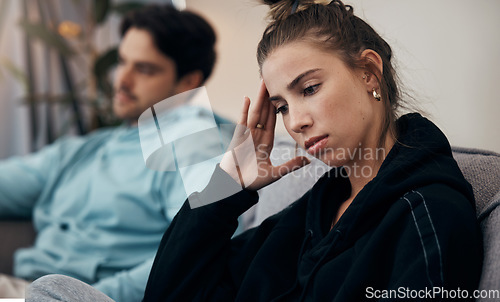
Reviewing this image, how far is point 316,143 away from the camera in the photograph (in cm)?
72

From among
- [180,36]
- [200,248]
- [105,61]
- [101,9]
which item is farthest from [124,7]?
[200,248]

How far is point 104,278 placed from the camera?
128 cm

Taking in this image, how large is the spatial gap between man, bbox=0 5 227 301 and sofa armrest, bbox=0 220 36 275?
0.13 ft

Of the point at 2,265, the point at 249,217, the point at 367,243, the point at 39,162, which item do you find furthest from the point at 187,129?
the point at 39,162

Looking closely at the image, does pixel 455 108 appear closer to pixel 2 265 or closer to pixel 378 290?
pixel 378 290

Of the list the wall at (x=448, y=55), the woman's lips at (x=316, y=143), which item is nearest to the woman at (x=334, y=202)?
the woman's lips at (x=316, y=143)

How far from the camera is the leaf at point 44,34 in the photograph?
7.67 ft

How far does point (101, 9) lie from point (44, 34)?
1.00 ft

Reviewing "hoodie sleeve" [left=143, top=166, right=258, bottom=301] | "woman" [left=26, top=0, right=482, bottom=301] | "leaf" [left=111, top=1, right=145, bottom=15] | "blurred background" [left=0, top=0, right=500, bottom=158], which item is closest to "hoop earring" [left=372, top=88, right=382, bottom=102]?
"woman" [left=26, top=0, right=482, bottom=301]

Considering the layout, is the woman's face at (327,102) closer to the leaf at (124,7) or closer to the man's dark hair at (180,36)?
the man's dark hair at (180,36)

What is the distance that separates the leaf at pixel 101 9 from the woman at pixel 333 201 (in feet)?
6.02

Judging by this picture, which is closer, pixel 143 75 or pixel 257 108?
pixel 257 108

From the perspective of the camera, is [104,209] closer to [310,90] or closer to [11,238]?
[11,238]

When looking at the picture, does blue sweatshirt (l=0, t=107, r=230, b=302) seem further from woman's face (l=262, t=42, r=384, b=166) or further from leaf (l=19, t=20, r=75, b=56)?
leaf (l=19, t=20, r=75, b=56)
